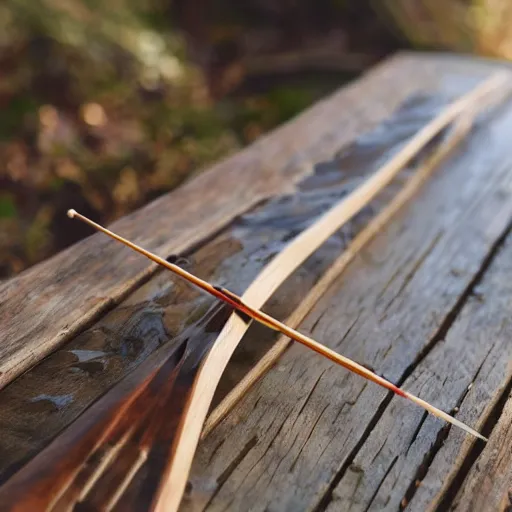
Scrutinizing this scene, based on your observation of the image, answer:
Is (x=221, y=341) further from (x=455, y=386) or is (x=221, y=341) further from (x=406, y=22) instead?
(x=406, y=22)

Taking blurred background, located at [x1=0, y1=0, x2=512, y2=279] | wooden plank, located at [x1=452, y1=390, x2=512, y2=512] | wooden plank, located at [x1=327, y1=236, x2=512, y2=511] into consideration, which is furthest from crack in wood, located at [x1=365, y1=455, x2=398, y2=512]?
blurred background, located at [x1=0, y1=0, x2=512, y2=279]

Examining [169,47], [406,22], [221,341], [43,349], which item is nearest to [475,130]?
[221,341]

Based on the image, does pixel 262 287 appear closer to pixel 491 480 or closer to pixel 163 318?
pixel 163 318

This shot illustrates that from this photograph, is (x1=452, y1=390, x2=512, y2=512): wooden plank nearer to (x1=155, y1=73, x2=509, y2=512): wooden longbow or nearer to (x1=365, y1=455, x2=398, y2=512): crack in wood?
(x1=365, y1=455, x2=398, y2=512): crack in wood

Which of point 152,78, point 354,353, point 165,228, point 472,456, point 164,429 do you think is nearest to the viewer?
point 164,429

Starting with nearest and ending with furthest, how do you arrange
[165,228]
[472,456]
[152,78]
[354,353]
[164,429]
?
[164,429] < [472,456] < [354,353] < [165,228] < [152,78]

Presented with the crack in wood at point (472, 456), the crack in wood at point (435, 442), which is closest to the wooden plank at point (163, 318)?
the crack in wood at point (435, 442)

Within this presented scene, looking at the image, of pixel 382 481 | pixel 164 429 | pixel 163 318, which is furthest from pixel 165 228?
pixel 382 481

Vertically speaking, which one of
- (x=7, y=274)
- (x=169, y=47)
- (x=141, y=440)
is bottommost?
(x=7, y=274)
